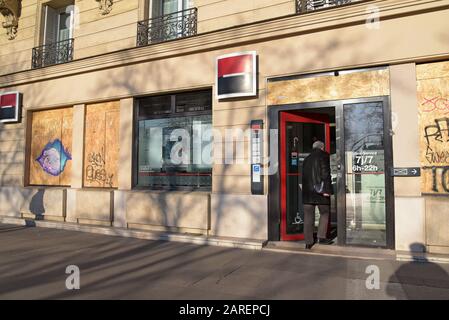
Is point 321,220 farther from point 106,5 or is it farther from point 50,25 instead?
point 50,25

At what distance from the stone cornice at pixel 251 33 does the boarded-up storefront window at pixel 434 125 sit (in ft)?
3.41

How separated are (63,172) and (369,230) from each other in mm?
7529

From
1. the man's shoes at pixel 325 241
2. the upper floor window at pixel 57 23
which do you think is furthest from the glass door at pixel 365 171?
the upper floor window at pixel 57 23

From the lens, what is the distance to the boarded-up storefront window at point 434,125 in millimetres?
5617

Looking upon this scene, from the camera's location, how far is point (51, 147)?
380 inches

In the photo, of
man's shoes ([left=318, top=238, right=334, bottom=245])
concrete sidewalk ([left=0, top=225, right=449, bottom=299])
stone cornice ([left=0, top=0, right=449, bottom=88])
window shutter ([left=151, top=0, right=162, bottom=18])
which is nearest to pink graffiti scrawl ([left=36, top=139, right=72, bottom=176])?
stone cornice ([left=0, top=0, right=449, bottom=88])

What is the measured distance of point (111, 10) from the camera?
28.8 feet

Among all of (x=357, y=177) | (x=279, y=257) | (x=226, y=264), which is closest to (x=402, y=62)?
(x=357, y=177)

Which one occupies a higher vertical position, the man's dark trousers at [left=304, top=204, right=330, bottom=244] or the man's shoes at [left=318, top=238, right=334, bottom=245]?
the man's dark trousers at [left=304, top=204, right=330, bottom=244]

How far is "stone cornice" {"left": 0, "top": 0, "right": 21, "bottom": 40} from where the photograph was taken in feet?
33.7

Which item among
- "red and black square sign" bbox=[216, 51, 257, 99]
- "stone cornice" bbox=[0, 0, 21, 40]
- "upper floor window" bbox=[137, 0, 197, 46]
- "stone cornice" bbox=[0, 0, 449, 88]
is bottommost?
"red and black square sign" bbox=[216, 51, 257, 99]

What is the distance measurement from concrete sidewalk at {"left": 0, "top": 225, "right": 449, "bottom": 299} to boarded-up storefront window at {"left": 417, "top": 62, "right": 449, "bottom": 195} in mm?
1333

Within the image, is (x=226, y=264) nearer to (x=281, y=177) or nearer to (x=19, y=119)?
(x=281, y=177)

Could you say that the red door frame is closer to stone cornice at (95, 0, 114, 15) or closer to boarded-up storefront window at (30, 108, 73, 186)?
stone cornice at (95, 0, 114, 15)
